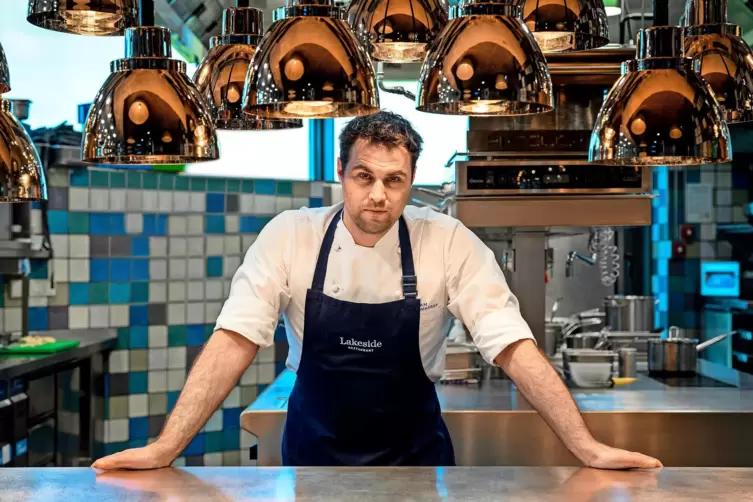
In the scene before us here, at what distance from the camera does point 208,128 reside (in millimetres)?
1766

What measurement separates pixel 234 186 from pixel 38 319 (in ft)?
4.00

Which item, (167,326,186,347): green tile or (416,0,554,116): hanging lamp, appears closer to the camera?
(416,0,554,116): hanging lamp

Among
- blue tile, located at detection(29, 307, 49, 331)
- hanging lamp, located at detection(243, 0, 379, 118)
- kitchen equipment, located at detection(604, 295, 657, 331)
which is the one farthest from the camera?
blue tile, located at detection(29, 307, 49, 331)

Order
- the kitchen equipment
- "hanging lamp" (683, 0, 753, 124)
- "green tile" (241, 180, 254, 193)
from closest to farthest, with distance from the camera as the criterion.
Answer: "hanging lamp" (683, 0, 753, 124) → the kitchen equipment → "green tile" (241, 180, 254, 193)

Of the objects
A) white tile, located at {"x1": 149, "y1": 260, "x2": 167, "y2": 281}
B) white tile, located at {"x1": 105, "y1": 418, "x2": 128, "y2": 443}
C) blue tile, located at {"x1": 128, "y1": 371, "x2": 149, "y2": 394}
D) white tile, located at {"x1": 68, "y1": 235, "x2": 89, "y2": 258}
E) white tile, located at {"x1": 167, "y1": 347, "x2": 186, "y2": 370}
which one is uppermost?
white tile, located at {"x1": 68, "y1": 235, "x2": 89, "y2": 258}

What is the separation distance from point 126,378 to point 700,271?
4292 mm

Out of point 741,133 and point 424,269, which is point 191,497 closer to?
point 424,269

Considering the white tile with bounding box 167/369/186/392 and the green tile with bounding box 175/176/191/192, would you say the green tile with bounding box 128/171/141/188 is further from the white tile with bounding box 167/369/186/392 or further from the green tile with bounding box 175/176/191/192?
the white tile with bounding box 167/369/186/392

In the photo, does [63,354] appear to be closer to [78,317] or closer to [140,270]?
Result: [78,317]

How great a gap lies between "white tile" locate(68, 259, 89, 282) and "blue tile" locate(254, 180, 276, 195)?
39.0 inches

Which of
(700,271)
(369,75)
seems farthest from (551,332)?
(700,271)

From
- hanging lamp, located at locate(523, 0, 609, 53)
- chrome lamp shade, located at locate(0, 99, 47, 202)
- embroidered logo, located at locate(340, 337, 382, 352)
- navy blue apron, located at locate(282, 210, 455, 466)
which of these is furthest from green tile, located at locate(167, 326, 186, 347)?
hanging lamp, located at locate(523, 0, 609, 53)

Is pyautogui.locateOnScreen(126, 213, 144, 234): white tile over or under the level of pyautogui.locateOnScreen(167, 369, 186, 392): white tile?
over

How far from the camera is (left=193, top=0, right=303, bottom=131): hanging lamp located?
221cm
